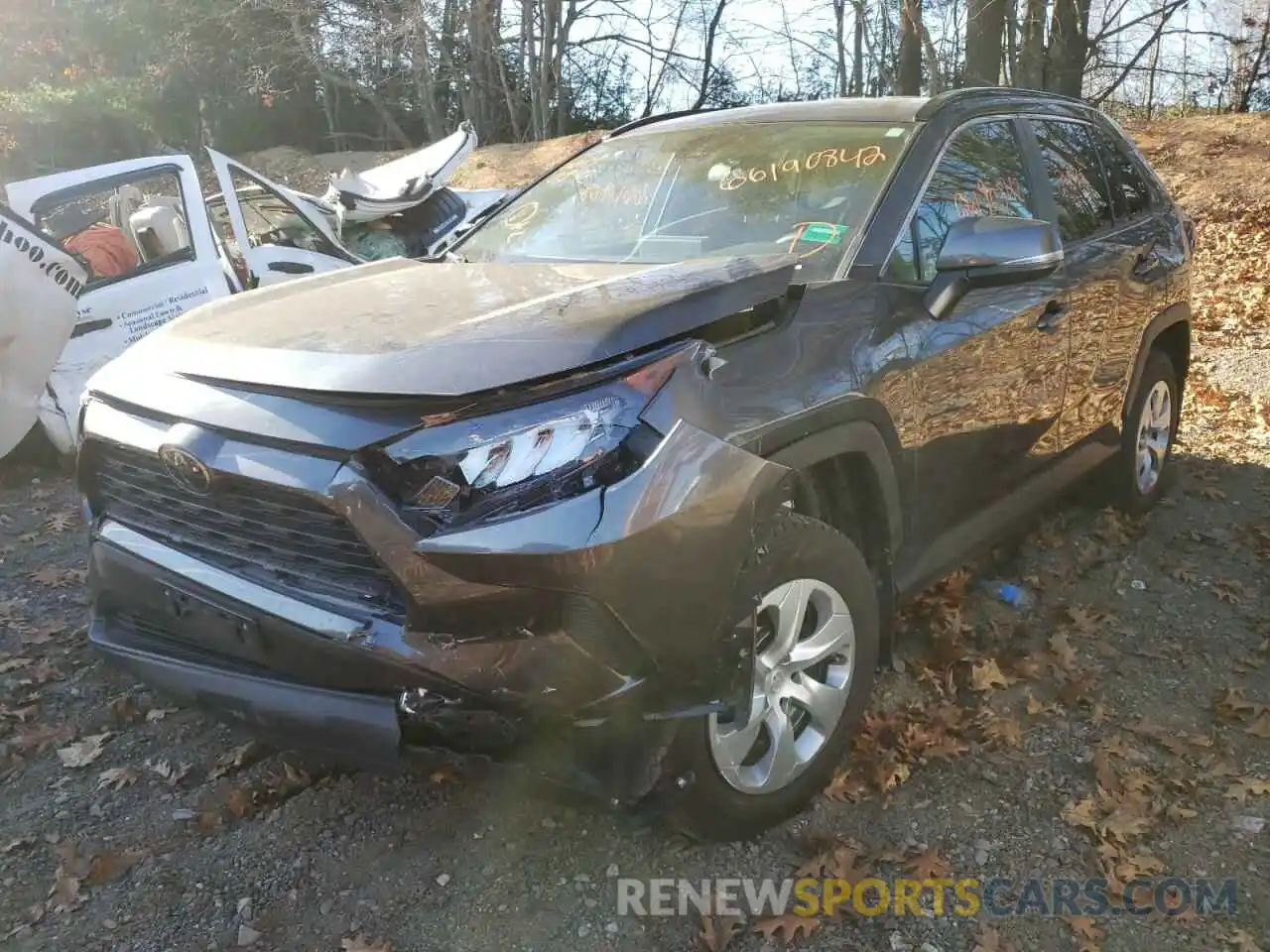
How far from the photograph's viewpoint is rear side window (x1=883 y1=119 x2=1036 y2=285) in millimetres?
3277

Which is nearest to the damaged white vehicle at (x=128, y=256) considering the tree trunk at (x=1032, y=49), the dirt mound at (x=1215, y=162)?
the dirt mound at (x=1215, y=162)

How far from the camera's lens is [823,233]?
3.25 meters

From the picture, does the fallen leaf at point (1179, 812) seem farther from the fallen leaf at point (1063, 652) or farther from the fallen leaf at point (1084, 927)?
the fallen leaf at point (1063, 652)

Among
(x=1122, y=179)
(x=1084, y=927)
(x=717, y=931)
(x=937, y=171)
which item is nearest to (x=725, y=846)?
(x=717, y=931)

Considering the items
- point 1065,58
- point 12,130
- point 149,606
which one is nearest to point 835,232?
point 149,606

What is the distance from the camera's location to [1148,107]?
15766 millimetres

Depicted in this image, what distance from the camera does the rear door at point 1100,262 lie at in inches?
163

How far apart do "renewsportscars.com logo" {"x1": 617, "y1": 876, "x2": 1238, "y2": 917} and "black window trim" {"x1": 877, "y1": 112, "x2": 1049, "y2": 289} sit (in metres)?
1.69

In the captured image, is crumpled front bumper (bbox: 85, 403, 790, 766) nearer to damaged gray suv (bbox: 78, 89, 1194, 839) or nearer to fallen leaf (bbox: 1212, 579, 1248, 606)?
damaged gray suv (bbox: 78, 89, 1194, 839)

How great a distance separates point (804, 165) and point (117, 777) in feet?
9.55

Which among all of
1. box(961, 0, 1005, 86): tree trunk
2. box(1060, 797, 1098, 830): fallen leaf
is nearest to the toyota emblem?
box(1060, 797, 1098, 830): fallen leaf

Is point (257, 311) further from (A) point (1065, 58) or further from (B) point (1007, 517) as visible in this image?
(A) point (1065, 58)

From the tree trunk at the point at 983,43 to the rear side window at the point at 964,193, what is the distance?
10525mm

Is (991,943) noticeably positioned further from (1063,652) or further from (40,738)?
(40,738)
